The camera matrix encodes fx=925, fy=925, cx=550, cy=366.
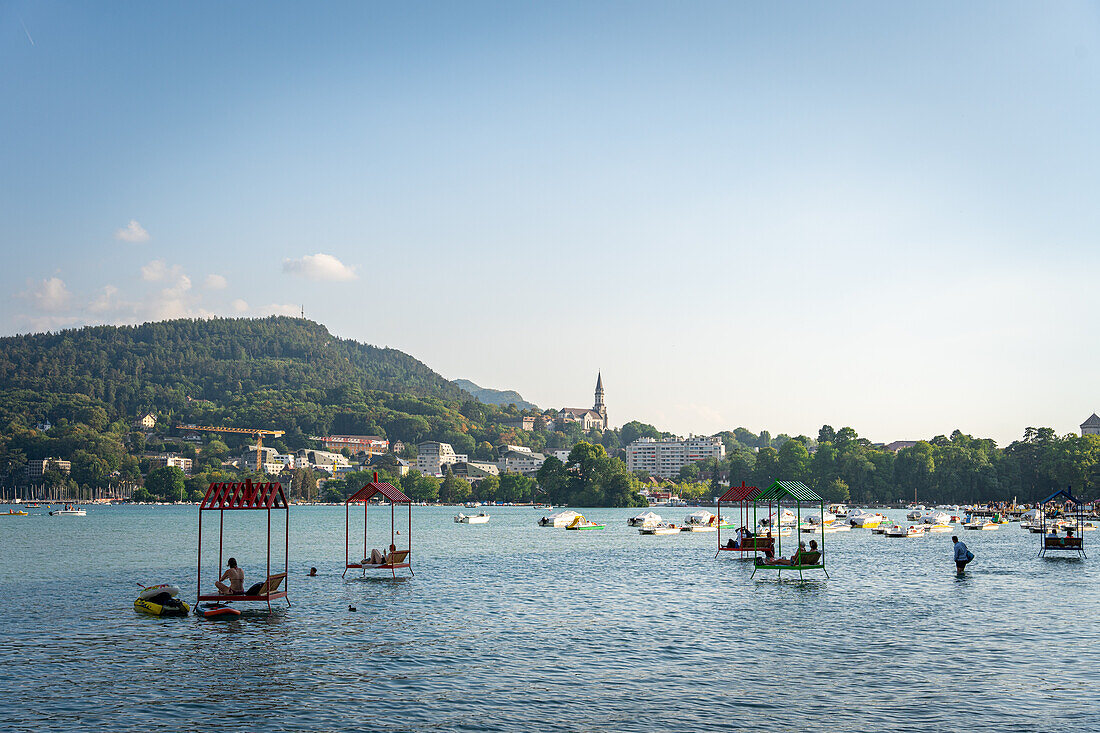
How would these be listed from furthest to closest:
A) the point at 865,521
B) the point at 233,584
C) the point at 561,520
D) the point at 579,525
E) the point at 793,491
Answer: the point at 865,521 → the point at 561,520 → the point at 579,525 → the point at 793,491 → the point at 233,584

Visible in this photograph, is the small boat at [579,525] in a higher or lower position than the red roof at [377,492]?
lower

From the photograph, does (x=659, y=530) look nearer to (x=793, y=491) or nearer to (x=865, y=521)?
(x=865, y=521)

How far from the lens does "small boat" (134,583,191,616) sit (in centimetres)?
3497

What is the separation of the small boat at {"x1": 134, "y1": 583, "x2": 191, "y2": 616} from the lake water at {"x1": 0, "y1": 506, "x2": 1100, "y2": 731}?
2.71 ft

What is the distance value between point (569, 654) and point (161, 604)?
17.4m

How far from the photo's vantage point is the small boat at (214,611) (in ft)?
112

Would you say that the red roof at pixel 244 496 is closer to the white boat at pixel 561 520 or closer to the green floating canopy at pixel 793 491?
the green floating canopy at pixel 793 491

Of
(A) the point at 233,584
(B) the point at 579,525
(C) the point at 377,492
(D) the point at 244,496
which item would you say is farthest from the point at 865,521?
(D) the point at 244,496

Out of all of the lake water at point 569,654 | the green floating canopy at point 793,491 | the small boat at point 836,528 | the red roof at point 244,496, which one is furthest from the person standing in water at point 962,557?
the small boat at point 836,528

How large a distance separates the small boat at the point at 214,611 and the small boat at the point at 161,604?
0.48m

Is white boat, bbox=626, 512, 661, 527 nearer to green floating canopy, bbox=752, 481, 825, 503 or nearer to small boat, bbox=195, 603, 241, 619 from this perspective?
green floating canopy, bbox=752, 481, 825, 503

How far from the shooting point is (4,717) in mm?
20172

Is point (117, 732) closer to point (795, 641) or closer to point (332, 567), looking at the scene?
point (795, 641)

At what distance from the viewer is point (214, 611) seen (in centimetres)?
3419
